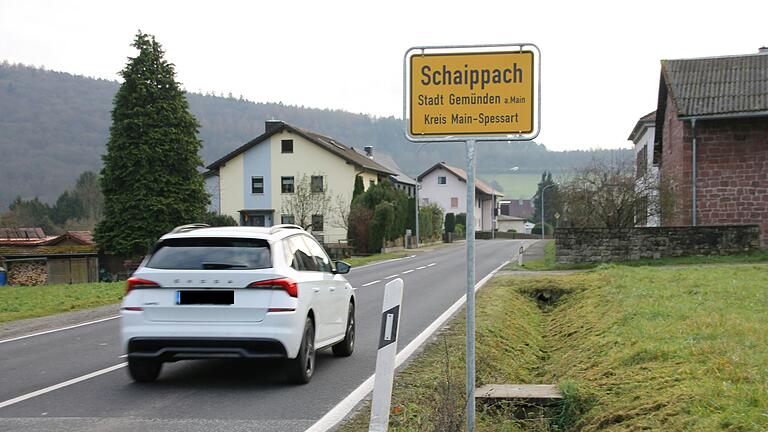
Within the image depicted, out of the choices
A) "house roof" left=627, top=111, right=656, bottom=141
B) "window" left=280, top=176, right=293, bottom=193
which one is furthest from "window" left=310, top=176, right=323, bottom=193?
"house roof" left=627, top=111, right=656, bottom=141

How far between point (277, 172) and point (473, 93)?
61.0 meters

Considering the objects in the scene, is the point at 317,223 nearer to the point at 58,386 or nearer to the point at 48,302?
the point at 48,302

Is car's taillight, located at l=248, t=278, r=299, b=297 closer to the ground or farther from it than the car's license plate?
farther from it

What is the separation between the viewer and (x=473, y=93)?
18.3ft

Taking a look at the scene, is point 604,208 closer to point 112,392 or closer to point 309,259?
point 309,259

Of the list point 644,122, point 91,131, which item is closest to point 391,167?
point 91,131

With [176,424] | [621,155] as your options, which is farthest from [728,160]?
[176,424]

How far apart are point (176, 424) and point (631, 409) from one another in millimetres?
3568

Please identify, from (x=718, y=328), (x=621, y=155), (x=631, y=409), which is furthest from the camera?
(x=621, y=155)

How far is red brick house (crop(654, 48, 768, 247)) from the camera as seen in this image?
28.2 meters

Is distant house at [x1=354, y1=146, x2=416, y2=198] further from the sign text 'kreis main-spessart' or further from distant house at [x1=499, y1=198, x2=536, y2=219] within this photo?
distant house at [x1=499, y1=198, x2=536, y2=219]

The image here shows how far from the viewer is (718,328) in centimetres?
852

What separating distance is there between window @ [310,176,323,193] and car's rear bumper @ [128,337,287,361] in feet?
161

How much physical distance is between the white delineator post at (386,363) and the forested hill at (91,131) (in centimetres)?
7106
